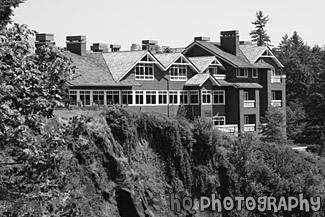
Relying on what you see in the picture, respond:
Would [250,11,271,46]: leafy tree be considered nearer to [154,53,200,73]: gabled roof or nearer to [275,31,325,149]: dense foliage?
[275,31,325,149]: dense foliage

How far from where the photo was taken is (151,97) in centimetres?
5131

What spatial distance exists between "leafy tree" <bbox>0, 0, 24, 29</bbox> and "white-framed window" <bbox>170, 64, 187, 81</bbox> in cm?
3938

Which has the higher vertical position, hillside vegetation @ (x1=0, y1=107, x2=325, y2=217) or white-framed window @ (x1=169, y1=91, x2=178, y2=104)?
white-framed window @ (x1=169, y1=91, x2=178, y2=104)

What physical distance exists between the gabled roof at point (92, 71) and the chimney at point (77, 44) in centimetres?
58

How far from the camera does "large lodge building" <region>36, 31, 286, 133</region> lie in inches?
1898

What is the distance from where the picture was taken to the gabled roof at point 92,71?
151ft

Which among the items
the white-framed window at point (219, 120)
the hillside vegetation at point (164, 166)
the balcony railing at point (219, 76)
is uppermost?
the balcony railing at point (219, 76)

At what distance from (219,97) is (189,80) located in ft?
12.7

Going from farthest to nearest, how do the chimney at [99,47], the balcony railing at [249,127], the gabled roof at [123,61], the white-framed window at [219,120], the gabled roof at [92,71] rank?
the chimney at [99,47]
the balcony railing at [249,127]
the white-framed window at [219,120]
the gabled roof at [123,61]
the gabled roof at [92,71]

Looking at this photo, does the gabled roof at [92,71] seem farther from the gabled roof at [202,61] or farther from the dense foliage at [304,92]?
the dense foliage at [304,92]

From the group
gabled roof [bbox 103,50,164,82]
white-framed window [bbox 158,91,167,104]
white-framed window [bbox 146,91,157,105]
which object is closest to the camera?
gabled roof [bbox 103,50,164,82]

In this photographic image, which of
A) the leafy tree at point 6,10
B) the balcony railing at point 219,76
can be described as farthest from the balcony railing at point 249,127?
the leafy tree at point 6,10

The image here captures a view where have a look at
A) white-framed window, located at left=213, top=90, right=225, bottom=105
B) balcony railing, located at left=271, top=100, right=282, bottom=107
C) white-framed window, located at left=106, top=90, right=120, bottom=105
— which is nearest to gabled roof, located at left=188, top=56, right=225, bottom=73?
white-framed window, located at left=213, top=90, right=225, bottom=105

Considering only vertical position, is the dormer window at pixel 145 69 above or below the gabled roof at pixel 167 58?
below
